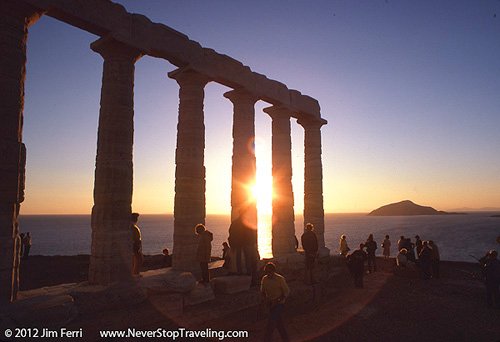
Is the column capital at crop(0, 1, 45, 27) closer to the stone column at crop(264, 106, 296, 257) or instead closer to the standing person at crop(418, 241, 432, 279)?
the stone column at crop(264, 106, 296, 257)

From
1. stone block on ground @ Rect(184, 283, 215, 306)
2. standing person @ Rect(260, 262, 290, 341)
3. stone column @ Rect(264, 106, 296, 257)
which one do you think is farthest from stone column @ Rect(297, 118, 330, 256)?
standing person @ Rect(260, 262, 290, 341)

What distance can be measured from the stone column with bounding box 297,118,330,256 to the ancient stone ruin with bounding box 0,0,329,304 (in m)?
3.05

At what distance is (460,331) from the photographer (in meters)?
11.4

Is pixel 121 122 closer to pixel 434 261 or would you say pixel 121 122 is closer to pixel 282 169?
pixel 282 169

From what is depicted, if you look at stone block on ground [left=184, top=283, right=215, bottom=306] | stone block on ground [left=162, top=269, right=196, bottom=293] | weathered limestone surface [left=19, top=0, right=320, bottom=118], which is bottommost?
stone block on ground [left=184, top=283, right=215, bottom=306]

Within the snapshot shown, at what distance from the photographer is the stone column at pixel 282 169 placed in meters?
22.2

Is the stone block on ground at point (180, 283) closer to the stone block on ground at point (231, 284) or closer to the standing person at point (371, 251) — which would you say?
the stone block on ground at point (231, 284)

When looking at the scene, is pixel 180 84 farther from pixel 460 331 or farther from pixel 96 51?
pixel 460 331

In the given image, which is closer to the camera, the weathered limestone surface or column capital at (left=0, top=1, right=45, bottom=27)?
column capital at (left=0, top=1, right=45, bottom=27)

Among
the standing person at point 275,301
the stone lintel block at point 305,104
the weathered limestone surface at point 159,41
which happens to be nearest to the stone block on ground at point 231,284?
the standing person at point 275,301

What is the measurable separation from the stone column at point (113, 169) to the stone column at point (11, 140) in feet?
8.63

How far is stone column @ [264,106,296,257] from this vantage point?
72.9 feet

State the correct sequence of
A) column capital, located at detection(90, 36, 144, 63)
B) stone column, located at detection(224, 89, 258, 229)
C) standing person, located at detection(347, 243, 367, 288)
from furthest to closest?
1. stone column, located at detection(224, 89, 258, 229)
2. standing person, located at detection(347, 243, 367, 288)
3. column capital, located at detection(90, 36, 144, 63)

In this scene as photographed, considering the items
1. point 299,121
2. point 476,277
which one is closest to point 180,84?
point 299,121
